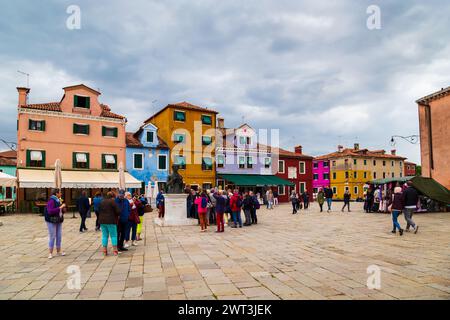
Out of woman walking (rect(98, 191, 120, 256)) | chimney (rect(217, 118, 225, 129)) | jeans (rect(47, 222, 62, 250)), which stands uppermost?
chimney (rect(217, 118, 225, 129))

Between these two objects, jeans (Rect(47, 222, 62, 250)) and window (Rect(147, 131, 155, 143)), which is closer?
jeans (Rect(47, 222, 62, 250))

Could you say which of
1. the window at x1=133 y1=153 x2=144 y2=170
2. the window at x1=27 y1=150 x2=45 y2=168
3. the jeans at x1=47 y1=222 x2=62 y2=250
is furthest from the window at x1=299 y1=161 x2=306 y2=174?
the jeans at x1=47 y1=222 x2=62 y2=250

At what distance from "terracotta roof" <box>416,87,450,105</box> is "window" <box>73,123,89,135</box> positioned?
2875 centimetres

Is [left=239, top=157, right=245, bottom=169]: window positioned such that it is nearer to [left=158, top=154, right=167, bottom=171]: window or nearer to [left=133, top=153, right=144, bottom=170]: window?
[left=158, top=154, right=167, bottom=171]: window

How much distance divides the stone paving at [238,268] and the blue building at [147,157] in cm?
1980

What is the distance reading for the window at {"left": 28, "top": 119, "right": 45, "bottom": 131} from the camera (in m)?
25.0

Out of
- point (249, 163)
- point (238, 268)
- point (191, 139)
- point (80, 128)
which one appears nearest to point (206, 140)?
point (191, 139)

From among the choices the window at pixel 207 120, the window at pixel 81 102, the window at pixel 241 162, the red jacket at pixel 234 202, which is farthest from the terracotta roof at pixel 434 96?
the window at pixel 81 102

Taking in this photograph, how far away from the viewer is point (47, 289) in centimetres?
511

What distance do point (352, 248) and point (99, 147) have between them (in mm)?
24478

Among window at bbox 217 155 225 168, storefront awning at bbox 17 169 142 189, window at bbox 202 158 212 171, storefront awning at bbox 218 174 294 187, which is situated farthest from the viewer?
window at bbox 217 155 225 168

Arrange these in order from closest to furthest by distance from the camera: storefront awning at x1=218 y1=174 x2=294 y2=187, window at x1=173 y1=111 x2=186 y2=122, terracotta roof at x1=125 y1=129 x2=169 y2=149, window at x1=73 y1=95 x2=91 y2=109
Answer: window at x1=73 y1=95 x2=91 y2=109, terracotta roof at x1=125 y1=129 x2=169 y2=149, window at x1=173 y1=111 x2=186 y2=122, storefront awning at x1=218 y1=174 x2=294 y2=187

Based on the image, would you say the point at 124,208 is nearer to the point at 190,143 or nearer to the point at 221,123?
the point at 190,143
